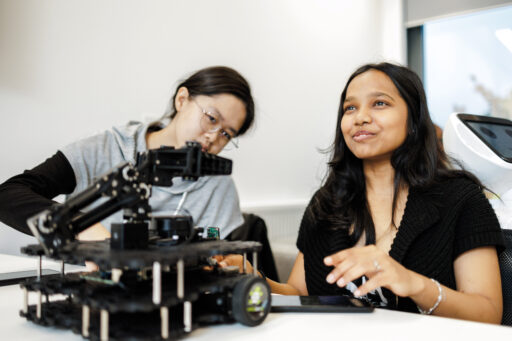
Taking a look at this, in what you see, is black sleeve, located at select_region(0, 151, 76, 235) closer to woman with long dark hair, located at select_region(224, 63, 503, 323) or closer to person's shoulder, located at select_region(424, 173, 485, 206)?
woman with long dark hair, located at select_region(224, 63, 503, 323)

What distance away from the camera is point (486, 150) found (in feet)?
4.21

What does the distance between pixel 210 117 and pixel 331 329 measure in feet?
3.07

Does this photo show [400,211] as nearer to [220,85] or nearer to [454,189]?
[454,189]

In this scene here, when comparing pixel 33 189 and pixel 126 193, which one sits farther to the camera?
pixel 33 189

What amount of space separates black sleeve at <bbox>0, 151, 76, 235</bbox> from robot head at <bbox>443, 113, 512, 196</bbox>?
1148 mm

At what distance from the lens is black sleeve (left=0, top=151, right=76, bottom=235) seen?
3.19ft

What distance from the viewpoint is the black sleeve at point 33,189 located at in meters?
0.97

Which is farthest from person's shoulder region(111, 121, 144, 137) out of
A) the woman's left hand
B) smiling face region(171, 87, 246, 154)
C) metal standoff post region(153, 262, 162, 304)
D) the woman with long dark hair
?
metal standoff post region(153, 262, 162, 304)

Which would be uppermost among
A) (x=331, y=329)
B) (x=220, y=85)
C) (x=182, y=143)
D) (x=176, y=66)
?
(x=176, y=66)

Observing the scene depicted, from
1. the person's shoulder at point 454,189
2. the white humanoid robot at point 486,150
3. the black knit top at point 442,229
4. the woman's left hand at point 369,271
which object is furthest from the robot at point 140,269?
the white humanoid robot at point 486,150

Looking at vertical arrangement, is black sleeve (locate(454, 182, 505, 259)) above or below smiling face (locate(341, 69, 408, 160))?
below

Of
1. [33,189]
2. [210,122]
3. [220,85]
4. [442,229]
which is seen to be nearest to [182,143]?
[210,122]

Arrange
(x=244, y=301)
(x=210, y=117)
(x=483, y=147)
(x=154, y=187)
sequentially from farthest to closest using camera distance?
(x=154, y=187) → (x=210, y=117) → (x=483, y=147) → (x=244, y=301)

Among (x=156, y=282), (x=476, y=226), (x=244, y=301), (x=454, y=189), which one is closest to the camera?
(x=156, y=282)
